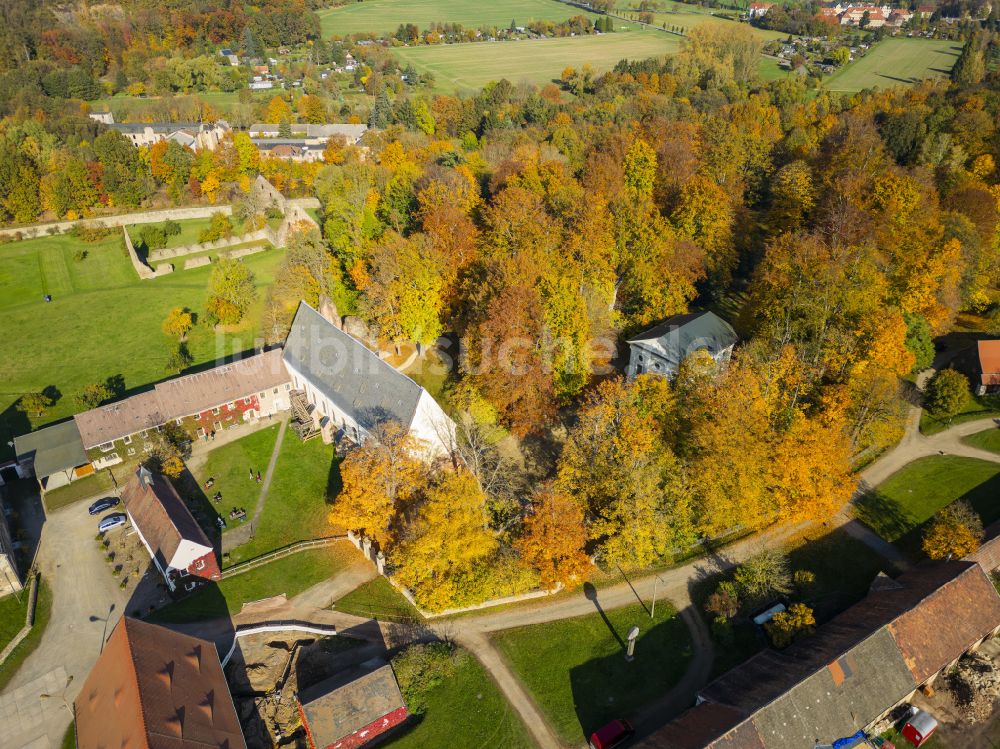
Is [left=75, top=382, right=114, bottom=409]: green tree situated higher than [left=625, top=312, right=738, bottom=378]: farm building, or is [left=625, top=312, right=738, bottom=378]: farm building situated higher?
[left=625, top=312, right=738, bottom=378]: farm building

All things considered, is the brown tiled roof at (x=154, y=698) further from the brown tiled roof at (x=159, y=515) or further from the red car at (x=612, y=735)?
the red car at (x=612, y=735)

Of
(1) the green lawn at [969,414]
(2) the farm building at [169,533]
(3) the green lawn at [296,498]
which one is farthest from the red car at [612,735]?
(1) the green lawn at [969,414]

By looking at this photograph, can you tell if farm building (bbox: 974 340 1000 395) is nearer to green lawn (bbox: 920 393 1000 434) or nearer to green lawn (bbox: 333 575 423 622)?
green lawn (bbox: 920 393 1000 434)

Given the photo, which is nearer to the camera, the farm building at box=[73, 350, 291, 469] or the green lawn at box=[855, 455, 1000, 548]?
the green lawn at box=[855, 455, 1000, 548]

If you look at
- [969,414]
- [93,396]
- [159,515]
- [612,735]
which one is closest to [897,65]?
[969,414]

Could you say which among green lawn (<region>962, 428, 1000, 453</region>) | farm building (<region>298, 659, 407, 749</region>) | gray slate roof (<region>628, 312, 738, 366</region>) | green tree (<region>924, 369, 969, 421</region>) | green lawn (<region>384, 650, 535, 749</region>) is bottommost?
green lawn (<region>384, 650, 535, 749</region>)

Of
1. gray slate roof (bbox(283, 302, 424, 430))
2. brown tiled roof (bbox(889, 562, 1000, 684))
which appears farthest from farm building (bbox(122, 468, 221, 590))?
brown tiled roof (bbox(889, 562, 1000, 684))

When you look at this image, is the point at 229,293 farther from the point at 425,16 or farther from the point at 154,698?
the point at 425,16
